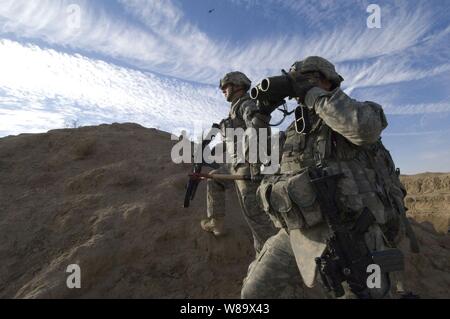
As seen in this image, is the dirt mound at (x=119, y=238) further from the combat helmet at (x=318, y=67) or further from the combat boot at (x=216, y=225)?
the combat helmet at (x=318, y=67)

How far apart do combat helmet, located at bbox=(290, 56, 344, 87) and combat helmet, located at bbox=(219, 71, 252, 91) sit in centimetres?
185

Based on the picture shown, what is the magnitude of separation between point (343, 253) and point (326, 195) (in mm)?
339

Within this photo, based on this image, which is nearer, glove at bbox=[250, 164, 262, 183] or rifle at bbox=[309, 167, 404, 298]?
rifle at bbox=[309, 167, 404, 298]

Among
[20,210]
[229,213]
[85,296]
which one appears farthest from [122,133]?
[85,296]

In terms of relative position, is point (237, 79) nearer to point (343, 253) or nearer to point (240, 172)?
point (240, 172)

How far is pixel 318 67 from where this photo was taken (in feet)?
8.17

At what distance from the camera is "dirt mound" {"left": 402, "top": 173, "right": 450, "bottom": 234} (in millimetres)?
12327

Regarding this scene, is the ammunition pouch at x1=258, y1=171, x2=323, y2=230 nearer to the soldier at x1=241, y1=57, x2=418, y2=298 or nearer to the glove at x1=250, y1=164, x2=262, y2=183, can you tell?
the soldier at x1=241, y1=57, x2=418, y2=298

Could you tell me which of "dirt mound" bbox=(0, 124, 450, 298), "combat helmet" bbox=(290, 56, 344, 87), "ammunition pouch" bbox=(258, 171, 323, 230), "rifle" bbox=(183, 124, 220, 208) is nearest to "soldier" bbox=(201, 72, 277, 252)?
"rifle" bbox=(183, 124, 220, 208)

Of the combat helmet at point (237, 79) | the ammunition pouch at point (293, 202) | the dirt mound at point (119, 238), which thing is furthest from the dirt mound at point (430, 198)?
the ammunition pouch at point (293, 202)

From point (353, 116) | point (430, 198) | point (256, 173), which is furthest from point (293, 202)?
point (430, 198)

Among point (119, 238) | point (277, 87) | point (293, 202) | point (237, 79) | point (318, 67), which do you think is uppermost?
point (237, 79)

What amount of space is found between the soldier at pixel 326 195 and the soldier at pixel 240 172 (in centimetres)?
105

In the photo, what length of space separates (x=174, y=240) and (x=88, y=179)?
7.29 feet
